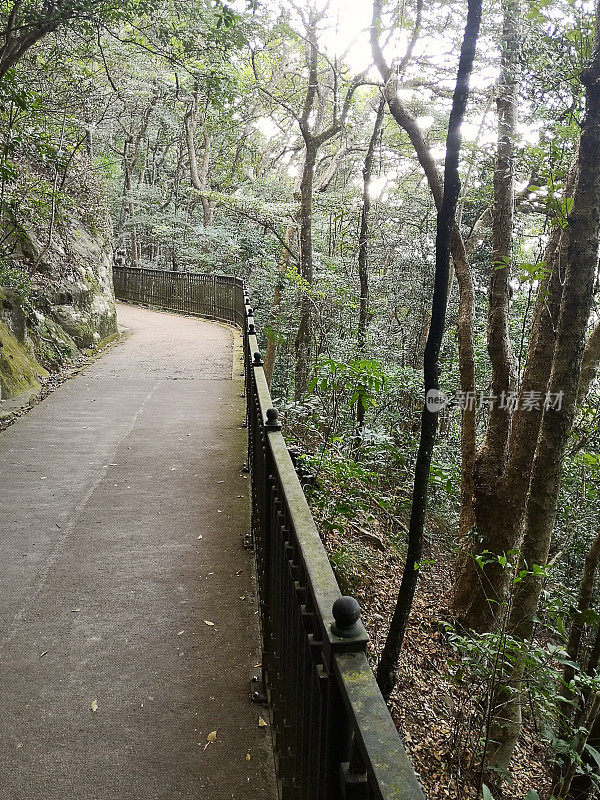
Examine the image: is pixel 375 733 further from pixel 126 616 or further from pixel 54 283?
pixel 54 283

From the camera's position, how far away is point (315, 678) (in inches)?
61.4

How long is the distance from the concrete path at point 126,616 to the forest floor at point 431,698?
1.68 meters

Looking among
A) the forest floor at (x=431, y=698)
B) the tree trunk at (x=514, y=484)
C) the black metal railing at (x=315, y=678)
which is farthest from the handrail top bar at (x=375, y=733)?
the tree trunk at (x=514, y=484)

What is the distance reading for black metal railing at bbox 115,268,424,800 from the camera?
1119 mm

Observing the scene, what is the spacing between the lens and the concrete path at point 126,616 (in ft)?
9.16

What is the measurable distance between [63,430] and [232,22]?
5.35 m

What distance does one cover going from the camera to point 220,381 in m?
11.0

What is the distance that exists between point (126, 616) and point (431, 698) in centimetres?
367

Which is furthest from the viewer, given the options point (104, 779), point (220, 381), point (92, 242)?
point (92, 242)

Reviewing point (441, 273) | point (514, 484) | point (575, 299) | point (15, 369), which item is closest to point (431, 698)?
point (514, 484)

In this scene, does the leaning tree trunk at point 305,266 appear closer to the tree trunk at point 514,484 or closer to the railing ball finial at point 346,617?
the tree trunk at point 514,484

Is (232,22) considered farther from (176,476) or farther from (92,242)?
(92,242)

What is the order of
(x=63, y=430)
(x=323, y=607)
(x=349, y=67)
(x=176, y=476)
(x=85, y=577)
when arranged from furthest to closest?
(x=349, y=67), (x=63, y=430), (x=176, y=476), (x=85, y=577), (x=323, y=607)

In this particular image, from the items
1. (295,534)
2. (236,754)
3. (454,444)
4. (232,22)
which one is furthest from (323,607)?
(454,444)
